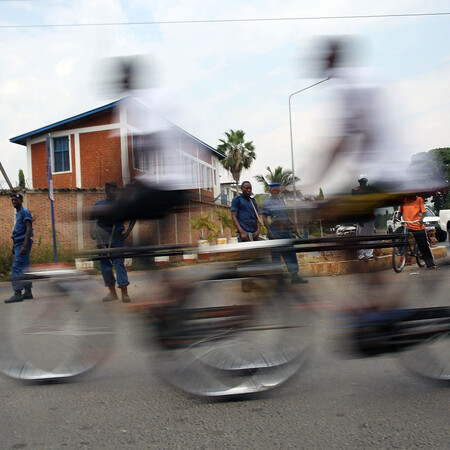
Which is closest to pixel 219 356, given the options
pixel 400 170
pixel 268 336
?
pixel 268 336

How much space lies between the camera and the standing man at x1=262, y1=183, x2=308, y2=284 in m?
2.96

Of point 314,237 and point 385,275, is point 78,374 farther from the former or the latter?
point 385,275

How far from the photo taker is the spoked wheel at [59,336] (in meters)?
3.03

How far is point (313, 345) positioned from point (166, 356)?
3.00ft

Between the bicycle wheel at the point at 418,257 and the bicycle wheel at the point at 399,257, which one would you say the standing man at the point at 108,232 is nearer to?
the bicycle wheel at the point at 399,257

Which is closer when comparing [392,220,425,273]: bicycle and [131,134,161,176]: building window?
[131,134,161,176]: building window

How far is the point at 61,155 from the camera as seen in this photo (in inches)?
765

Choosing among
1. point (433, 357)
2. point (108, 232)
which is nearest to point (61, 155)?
point (108, 232)

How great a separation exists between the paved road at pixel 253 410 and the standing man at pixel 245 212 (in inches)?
96.4

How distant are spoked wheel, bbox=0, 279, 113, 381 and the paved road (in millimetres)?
101

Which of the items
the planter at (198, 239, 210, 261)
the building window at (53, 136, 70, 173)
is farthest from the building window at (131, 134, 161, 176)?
the building window at (53, 136, 70, 173)

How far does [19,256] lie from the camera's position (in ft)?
21.6

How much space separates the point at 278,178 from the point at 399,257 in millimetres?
1134

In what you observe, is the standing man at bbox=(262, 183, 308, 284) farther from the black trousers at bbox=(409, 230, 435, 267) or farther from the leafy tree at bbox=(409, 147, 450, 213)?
the black trousers at bbox=(409, 230, 435, 267)
